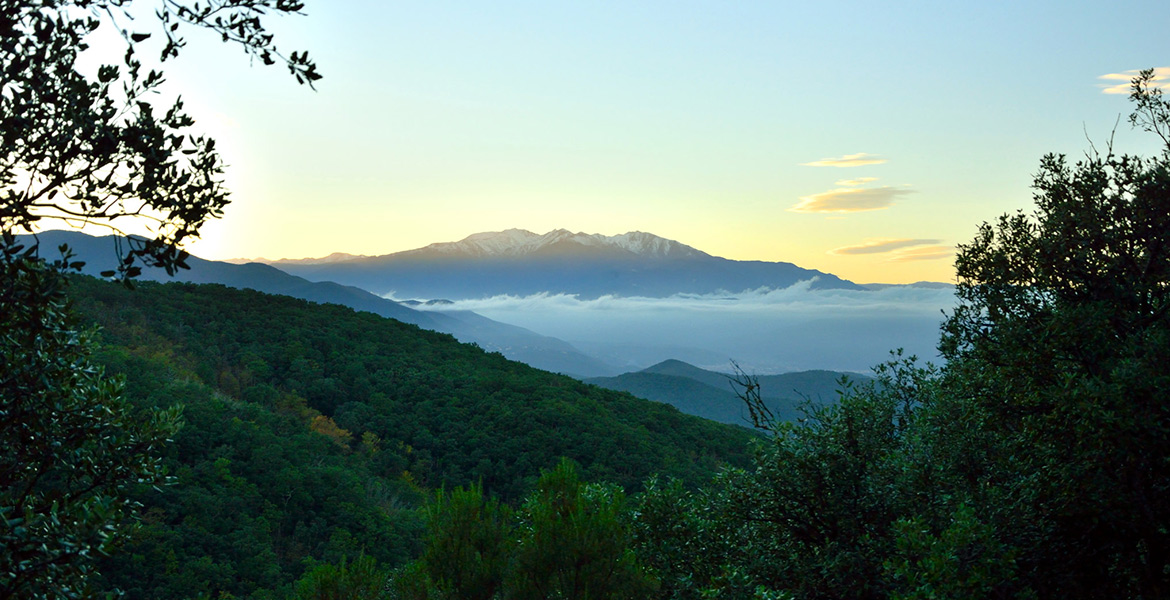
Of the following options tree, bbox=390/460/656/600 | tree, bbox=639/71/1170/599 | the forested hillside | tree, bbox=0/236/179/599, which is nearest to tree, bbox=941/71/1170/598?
tree, bbox=639/71/1170/599

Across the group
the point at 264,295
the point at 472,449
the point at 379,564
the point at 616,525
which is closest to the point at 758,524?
the point at 616,525

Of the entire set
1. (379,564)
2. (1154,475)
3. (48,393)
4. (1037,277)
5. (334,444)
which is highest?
(1037,277)

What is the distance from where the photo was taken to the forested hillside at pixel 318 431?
122 feet

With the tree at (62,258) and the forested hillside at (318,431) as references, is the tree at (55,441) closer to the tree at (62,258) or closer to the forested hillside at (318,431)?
the tree at (62,258)

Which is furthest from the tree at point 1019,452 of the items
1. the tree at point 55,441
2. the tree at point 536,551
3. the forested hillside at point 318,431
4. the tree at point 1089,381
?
→ the forested hillside at point 318,431

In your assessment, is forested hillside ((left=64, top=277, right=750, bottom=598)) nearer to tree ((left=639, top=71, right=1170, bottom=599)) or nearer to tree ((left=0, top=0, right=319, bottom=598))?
tree ((left=639, top=71, right=1170, bottom=599))

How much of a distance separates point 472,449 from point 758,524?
180 ft

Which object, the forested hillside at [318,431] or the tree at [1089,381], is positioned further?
the forested hillside at [318,431]

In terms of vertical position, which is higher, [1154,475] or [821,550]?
[1154,475]

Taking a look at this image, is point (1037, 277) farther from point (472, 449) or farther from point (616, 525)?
point (472, 449)

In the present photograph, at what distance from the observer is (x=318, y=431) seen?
202ft

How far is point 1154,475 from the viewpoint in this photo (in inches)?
418

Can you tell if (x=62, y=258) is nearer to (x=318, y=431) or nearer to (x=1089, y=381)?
(x=1089, y=381)

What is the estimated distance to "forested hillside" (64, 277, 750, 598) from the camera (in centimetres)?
3731
